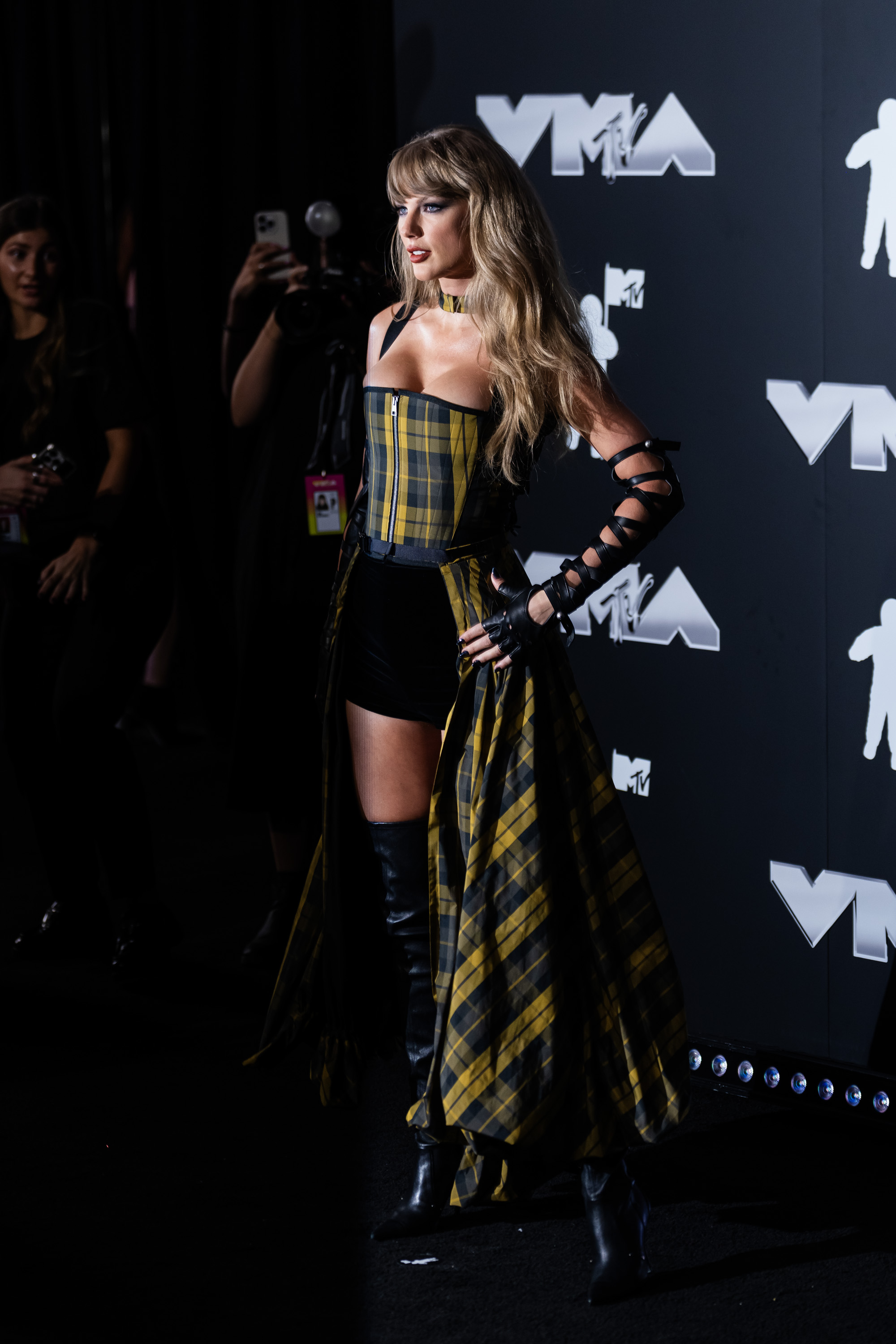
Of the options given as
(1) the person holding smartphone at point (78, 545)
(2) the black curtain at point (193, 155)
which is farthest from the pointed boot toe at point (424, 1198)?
(2) the black curtain at point (193, 155)

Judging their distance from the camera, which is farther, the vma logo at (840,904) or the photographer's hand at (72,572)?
the photographer's hand at (72,572)

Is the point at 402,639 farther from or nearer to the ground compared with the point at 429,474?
nearer to the ground

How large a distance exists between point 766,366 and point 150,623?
55.2 inches

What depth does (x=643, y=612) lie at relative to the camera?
2572 mm

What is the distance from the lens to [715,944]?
2.59 meters

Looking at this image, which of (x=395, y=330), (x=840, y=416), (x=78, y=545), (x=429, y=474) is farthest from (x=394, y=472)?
(x=78, y=545)

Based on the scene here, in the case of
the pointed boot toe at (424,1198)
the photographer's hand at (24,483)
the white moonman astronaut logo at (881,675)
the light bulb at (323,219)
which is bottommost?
the pointed boot toe at (424,1198)

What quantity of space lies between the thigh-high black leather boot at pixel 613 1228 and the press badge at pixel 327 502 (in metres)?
1.46

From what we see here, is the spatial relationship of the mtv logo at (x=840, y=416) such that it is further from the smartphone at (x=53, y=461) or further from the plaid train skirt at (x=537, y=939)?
the smartphone at (x=53, y=461)

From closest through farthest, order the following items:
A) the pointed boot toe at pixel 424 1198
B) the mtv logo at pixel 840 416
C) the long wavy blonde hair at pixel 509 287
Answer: the long wavy blonde hair at pixel 509 287 < the pointed boot toe at pixel 424 1198 < the mtv logo at pixel 840 416

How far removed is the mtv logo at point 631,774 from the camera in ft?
8.60

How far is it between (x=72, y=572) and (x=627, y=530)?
152cm

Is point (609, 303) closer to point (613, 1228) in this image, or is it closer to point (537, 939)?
point (537, 939)

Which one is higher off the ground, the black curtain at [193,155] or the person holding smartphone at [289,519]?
the black curtain at [193,155]
